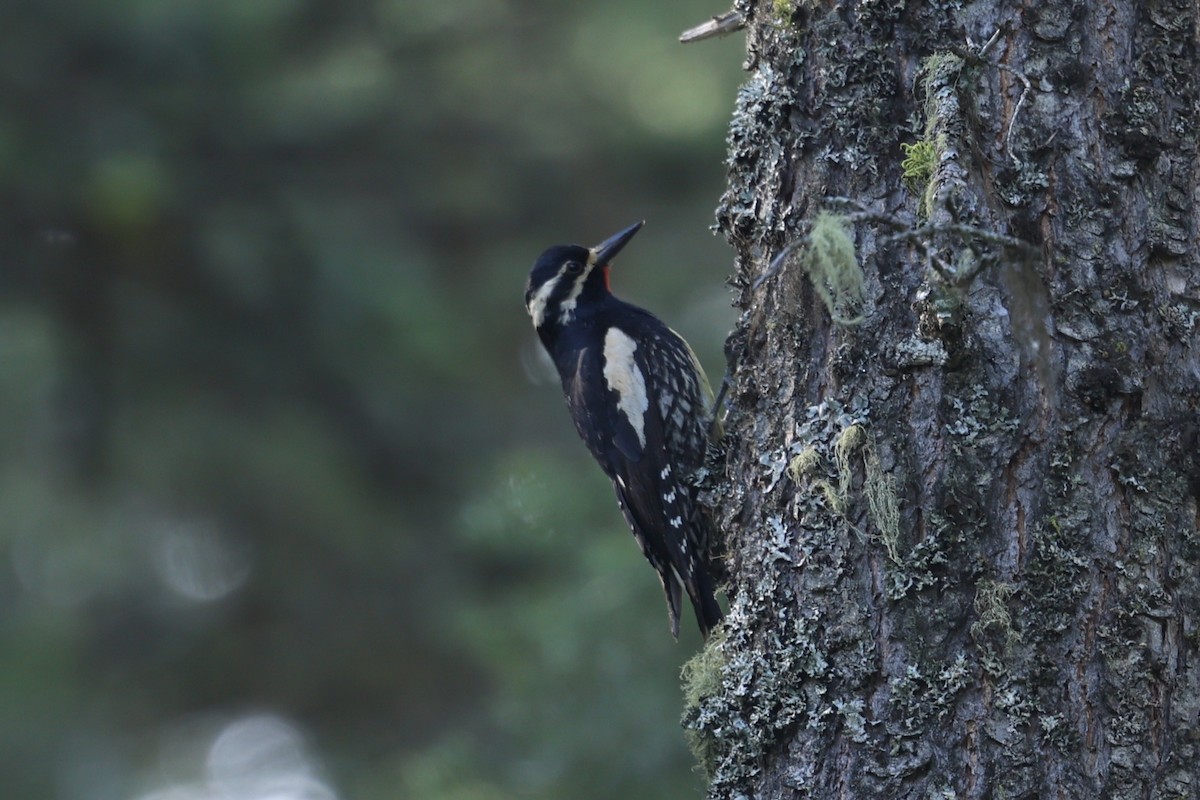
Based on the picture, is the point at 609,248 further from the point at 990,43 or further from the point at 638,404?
the point at 990,43

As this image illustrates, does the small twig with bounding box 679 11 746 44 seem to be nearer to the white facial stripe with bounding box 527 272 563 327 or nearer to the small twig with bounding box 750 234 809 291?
the small twig with bounding box 750 234 809 291

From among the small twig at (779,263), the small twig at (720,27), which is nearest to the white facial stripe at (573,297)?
the small twig at (720,27)

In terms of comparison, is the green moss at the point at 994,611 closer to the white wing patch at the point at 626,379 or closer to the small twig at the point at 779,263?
the small twig at the point at 779,263

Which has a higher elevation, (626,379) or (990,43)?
(626,379)

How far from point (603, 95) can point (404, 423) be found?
171 cm

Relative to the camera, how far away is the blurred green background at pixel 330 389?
463cm

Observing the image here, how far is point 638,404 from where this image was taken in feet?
12.0

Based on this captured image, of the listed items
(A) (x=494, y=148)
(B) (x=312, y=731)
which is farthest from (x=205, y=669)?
(A) (x=494, y=148)

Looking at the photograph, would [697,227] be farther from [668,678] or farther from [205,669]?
[205,669]

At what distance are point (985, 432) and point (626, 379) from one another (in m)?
1.77

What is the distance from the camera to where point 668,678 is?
406 cm

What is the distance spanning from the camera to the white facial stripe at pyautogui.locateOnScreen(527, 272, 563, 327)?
13.1 ft

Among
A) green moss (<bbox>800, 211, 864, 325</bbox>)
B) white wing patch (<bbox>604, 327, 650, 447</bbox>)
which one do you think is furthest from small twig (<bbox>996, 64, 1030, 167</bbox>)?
white wing patch (<bbox>604, 327, 650, 447</bbox>)

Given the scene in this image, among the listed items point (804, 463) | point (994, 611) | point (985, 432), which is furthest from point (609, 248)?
point (994, 611)
